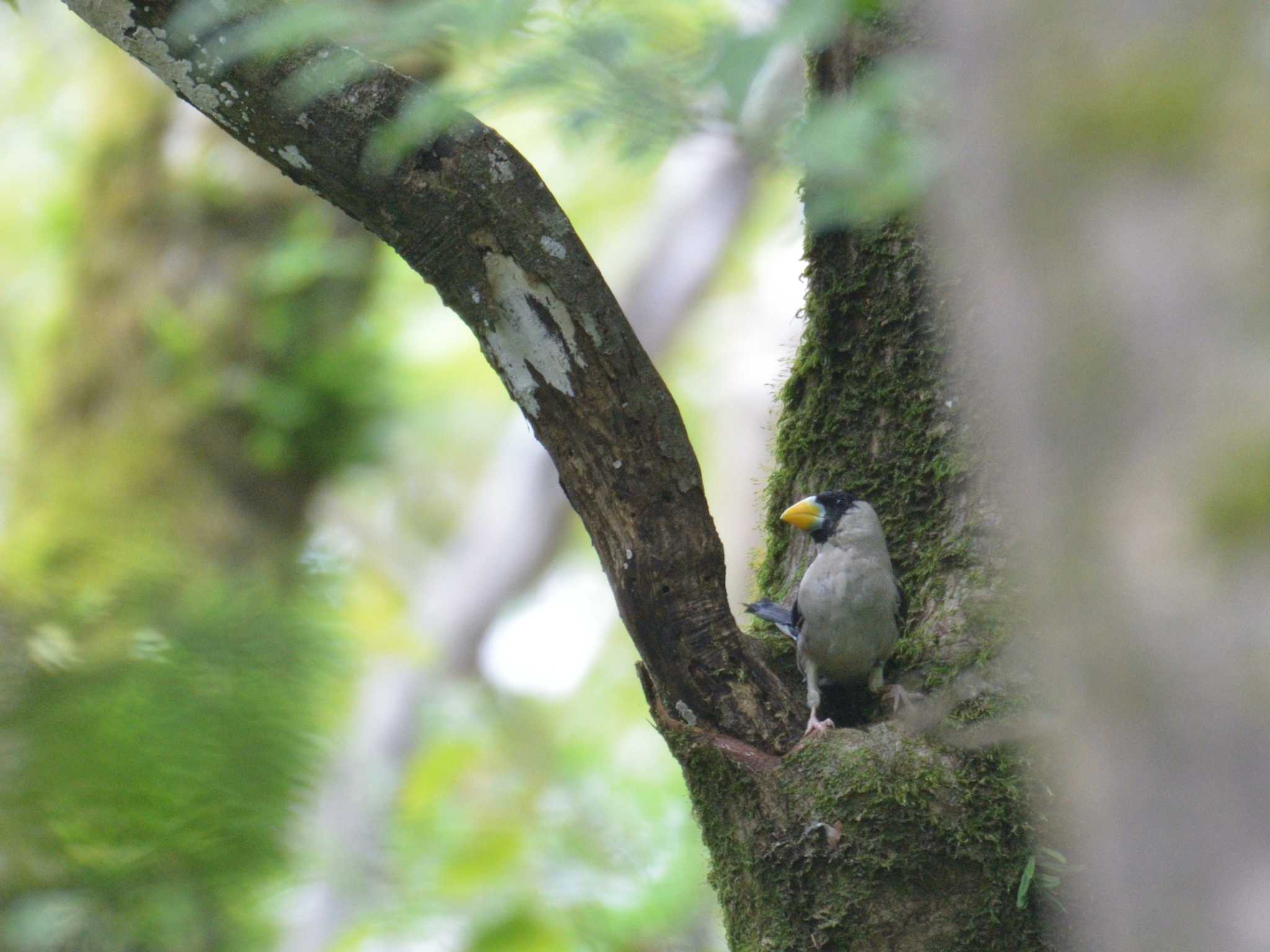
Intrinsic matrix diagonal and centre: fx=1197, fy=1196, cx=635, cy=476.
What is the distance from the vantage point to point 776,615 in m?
3.22

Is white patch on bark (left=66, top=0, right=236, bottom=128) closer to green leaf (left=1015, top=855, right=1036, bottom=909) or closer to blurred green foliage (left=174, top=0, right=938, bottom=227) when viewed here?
blurred green foliage (left=174, top=0, right=938, bottom=227)

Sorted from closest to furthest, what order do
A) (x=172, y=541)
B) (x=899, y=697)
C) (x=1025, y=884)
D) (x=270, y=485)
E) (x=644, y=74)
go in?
(x=644, y=74) < (x=1025, y=884) < (x=899, y=697) < (x=172, y=541) < (x=270, y=485)

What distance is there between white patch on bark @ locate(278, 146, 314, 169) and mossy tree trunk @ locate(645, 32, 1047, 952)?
1.36 m

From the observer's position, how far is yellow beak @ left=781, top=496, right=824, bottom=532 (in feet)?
10.4

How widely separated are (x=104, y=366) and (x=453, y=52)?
15.4 feet

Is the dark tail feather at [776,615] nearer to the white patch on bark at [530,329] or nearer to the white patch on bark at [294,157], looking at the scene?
the white patch on bark at [530,329]

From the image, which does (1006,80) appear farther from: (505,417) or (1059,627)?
(505,417)

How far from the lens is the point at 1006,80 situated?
983 mm

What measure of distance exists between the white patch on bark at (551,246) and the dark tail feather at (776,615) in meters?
1.18

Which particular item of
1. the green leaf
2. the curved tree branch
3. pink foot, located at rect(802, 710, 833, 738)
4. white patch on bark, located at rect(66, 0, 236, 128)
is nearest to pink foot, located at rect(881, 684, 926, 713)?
pink foot, located at rect(802, 710, 833, 738)

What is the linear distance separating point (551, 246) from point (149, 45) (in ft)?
3.04

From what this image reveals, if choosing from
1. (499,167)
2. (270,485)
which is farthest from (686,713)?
(270,485)

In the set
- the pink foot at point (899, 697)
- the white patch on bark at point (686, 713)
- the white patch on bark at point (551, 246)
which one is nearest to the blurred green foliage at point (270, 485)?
the white patch on bark at point (551, 246)

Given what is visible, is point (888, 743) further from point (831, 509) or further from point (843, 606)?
point (831, 509)
